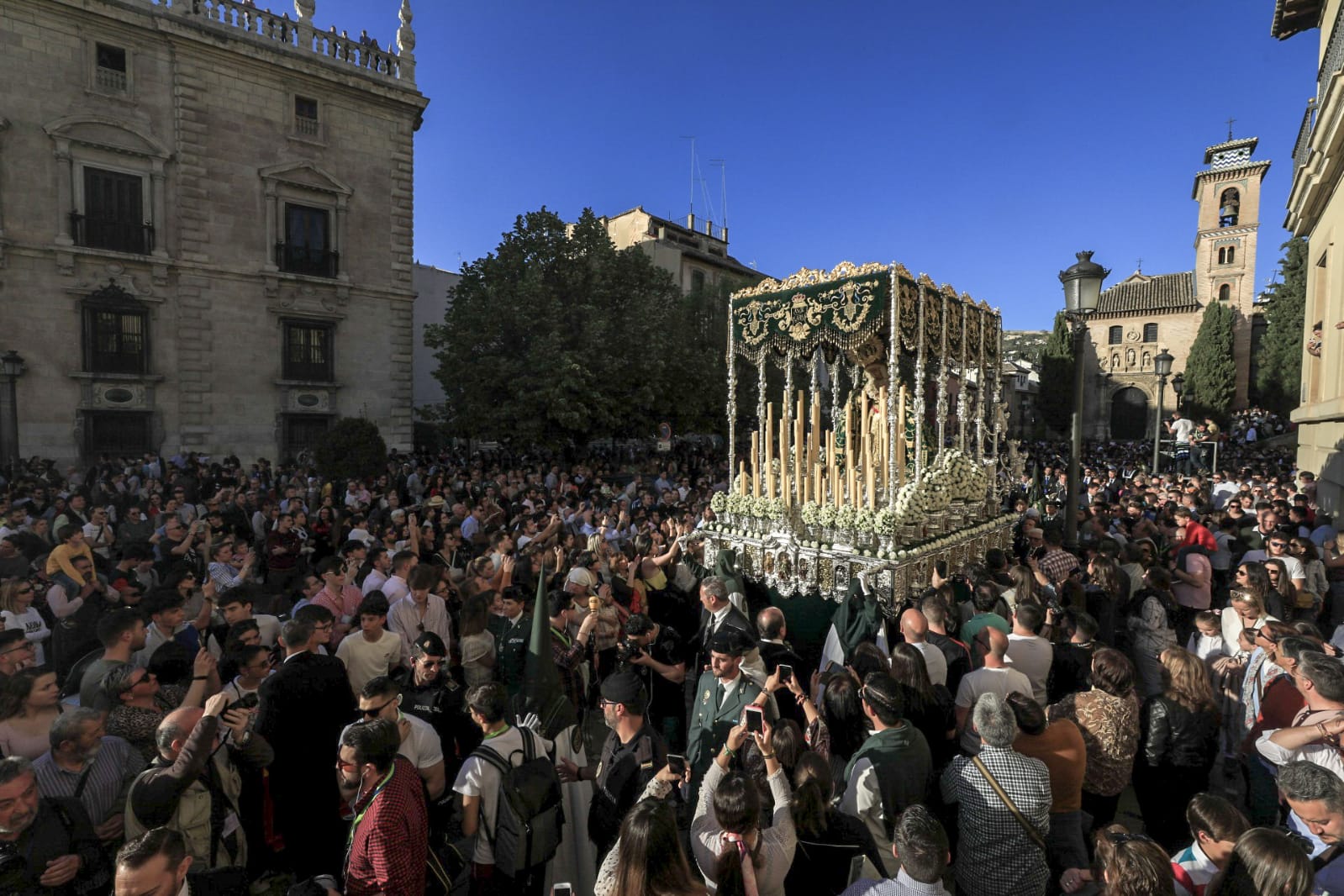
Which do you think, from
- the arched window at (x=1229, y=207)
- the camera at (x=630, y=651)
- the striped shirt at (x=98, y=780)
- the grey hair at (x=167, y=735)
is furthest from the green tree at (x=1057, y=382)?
the striped shirt at (x=98, y=780)

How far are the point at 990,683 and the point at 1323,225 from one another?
537 inches

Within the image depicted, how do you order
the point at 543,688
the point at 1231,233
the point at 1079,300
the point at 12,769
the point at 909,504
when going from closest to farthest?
the point at 12,769 < the point at 543,688 < the point at 909,504 < the point at 1079,300 < the point at 1231,233

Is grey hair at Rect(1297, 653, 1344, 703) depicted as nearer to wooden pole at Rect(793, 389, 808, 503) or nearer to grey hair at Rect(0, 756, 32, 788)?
wooden pole at Rect(793, 389, 808, 503)

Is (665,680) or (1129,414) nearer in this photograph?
(665,680)

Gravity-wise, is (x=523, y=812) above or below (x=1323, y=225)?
below

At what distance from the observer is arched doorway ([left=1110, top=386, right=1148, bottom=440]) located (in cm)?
4538

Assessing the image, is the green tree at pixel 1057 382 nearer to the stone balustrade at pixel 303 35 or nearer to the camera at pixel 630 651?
the stone balustrade at pixel 303 35

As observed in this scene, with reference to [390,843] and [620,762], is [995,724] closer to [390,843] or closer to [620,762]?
[620,762]

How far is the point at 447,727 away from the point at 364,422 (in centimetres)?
1466

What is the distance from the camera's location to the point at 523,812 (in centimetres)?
308

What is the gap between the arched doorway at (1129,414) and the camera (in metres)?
45.4

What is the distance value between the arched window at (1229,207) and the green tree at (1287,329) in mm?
16912

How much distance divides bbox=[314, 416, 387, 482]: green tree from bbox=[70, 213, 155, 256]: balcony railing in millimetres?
8034

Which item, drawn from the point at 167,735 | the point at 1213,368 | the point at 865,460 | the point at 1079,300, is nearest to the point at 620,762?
the point at 167,735
